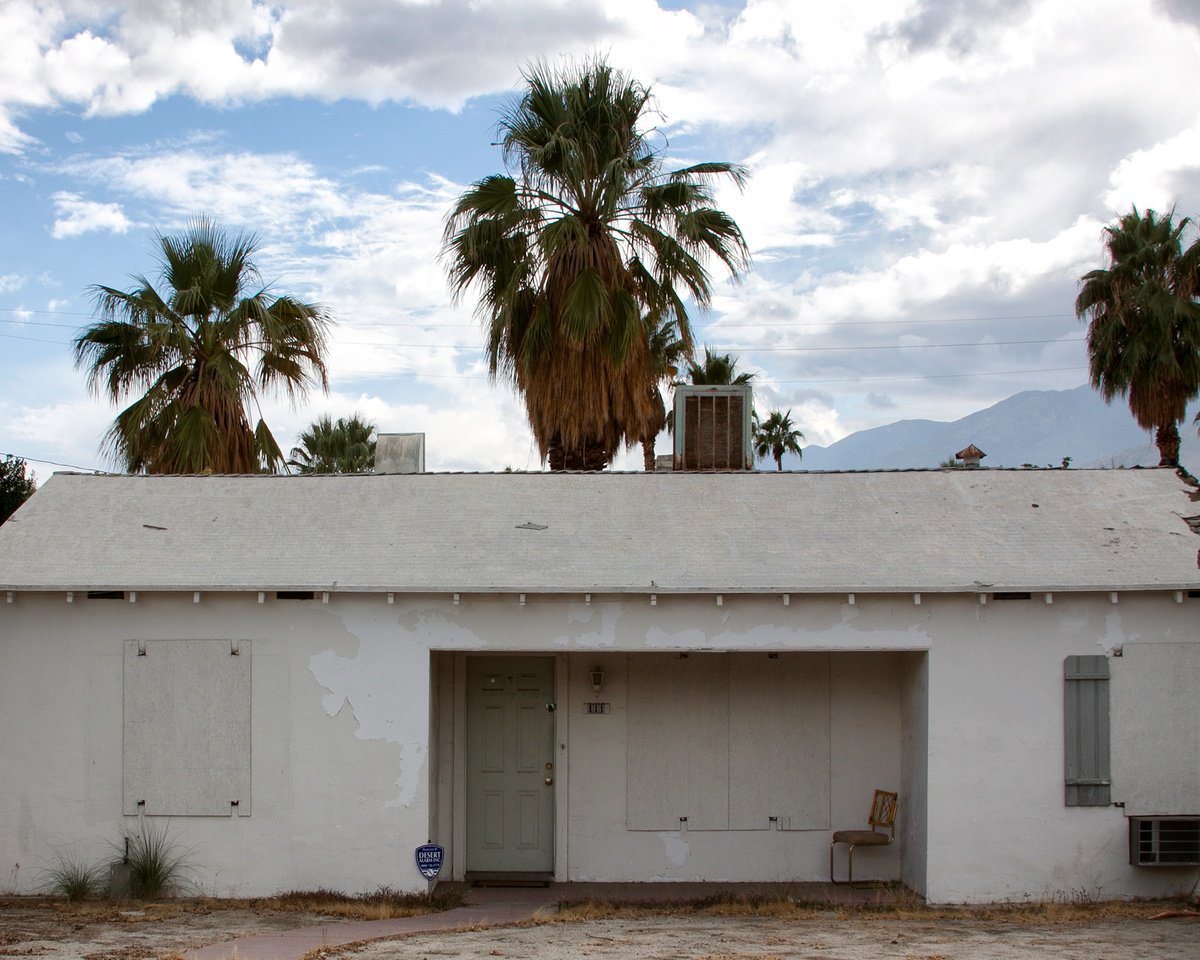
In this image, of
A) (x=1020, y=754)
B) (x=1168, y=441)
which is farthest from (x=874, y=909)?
(x=1168, y=441)

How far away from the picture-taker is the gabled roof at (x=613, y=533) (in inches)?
450

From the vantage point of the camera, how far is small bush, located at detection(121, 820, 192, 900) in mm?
11359

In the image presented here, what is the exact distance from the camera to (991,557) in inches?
461

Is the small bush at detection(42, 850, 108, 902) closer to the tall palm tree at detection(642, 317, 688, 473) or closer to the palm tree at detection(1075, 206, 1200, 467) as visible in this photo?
the tall palm tree at detection(642, 317, 688, 473)

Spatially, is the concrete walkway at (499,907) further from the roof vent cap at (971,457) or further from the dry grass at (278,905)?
the roof vent cap at (971,457)

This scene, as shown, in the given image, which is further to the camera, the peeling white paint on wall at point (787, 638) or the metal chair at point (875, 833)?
the metal chair at point (875, 833)

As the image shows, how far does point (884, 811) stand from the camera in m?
12.3

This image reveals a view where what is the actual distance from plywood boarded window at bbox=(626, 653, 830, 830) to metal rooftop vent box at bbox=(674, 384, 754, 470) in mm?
3467

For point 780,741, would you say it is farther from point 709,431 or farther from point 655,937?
point 709,431

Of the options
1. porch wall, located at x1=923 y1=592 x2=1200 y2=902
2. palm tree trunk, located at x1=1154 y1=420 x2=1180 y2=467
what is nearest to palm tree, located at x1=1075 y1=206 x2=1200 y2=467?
palm tree trunk, located at x1=1154 y1=420 x2=1180 y2=467

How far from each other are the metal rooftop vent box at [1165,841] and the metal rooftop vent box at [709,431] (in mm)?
6410

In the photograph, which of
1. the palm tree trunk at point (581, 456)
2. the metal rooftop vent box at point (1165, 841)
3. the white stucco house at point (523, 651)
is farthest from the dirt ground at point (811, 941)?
the palm tree trunk at point (581, 456)

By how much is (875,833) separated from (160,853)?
22.6ft

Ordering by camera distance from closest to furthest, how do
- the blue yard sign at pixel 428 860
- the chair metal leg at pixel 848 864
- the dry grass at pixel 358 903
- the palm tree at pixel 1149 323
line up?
1. the dry grass at pixel 358 903
2. the blue yard sign at pixel 428 860
3. the chair metal leg at pixel 848 864
4. the palm tree at pixel 1149 323
